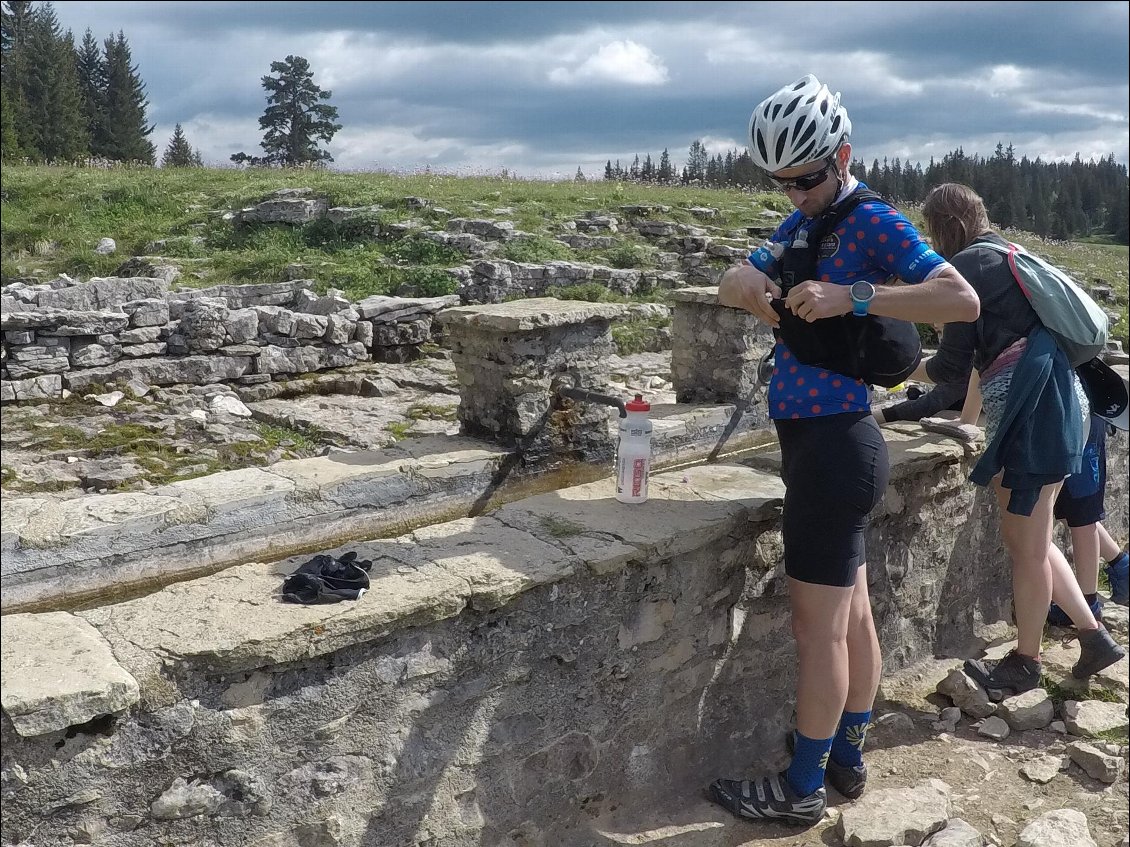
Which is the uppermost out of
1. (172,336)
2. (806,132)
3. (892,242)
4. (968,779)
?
(806,132)

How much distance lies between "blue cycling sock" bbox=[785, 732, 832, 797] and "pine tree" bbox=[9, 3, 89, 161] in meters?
4.71

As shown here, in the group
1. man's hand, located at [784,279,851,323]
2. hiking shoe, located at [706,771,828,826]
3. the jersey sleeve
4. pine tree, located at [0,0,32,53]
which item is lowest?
hiking shoe, located at [706,771,828,826]

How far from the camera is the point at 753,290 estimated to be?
2697mm

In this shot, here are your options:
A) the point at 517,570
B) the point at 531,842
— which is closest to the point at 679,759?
the point at 531,842

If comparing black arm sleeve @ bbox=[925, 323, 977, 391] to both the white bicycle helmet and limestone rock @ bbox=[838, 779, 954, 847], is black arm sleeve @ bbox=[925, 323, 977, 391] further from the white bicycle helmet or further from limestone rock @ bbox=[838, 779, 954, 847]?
limestone rock @ bbox=[838, 779, 954, 847]

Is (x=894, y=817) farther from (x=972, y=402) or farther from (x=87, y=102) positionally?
(x=87, y=102)

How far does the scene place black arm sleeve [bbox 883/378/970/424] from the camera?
4.31m

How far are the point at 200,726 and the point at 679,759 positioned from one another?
1.70 m

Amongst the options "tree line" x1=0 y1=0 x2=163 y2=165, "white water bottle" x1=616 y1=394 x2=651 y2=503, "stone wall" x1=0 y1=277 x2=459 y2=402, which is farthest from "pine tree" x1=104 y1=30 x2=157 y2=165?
"white water bottle" x1=616 y1=394 x2=651 y2=503

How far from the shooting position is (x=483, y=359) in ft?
12.5

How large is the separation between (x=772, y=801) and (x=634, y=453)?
→ 4.03 ft

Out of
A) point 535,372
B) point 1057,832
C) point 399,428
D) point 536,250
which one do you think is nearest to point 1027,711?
point 1057,832

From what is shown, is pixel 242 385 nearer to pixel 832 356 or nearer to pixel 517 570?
pixel 517 570

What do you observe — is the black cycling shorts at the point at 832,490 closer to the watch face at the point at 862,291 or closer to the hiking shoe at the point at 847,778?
the watch face at the point at 862,291
